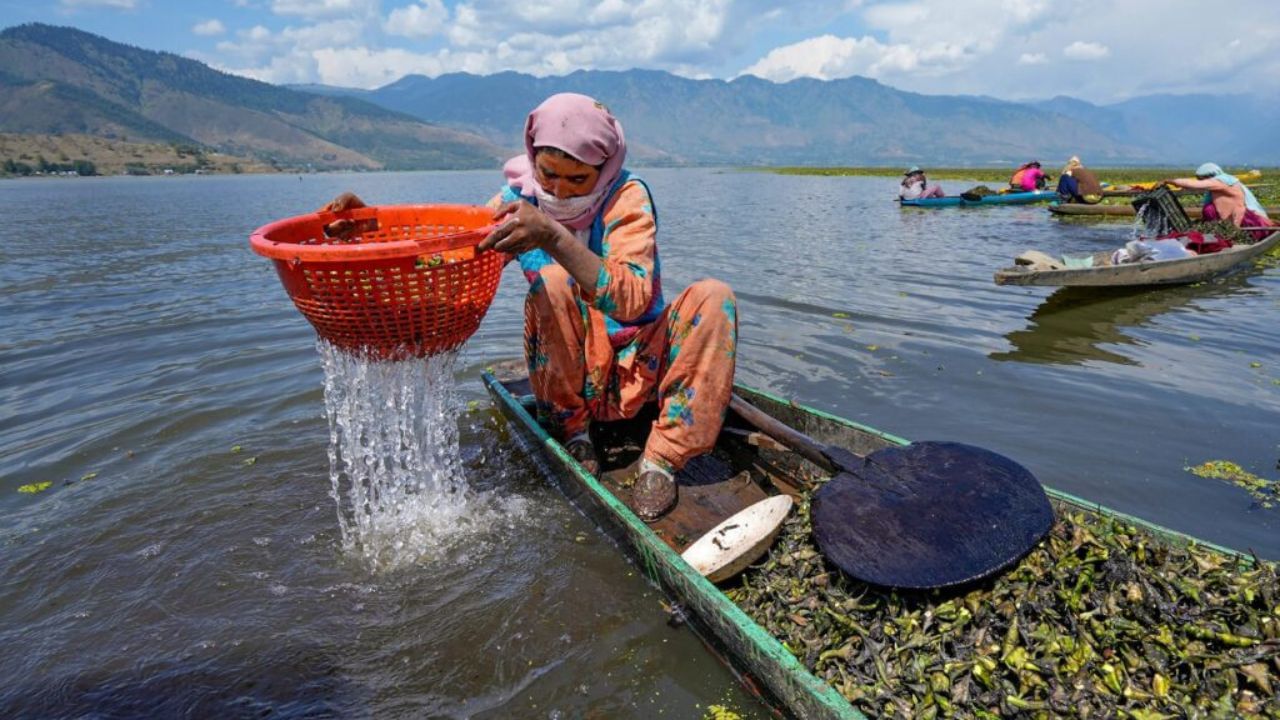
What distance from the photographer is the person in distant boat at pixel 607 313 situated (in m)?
2.87

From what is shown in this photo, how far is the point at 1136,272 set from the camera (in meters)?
8.49

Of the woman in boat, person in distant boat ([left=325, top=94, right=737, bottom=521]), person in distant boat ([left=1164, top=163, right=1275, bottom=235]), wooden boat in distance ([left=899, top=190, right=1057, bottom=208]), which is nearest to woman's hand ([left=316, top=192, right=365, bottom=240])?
person in distant boat ([left=325, top=94, right=737, bottom=521])

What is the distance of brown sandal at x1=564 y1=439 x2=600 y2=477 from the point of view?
3641 mm

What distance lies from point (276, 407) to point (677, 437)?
3.99 m

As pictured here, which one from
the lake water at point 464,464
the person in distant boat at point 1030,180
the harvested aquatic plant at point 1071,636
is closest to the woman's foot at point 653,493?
the lake water at point 464,464

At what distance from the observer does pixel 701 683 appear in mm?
2623

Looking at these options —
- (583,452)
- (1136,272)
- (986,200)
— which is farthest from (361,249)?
(986,200)

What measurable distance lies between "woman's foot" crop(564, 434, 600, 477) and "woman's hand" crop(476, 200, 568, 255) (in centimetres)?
147

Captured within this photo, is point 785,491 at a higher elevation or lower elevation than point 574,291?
lower

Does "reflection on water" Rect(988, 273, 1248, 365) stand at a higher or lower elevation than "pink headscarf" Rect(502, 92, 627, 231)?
lower

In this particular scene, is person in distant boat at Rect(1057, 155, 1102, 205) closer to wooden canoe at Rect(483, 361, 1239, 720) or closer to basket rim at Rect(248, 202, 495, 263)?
wooden canoe at Rect(483, 361, 1239, 720)

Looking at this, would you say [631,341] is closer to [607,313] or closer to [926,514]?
[607,313]

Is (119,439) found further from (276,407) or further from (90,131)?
(90,131)

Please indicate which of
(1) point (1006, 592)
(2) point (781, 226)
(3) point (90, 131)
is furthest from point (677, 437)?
(3) point (90, 131)
